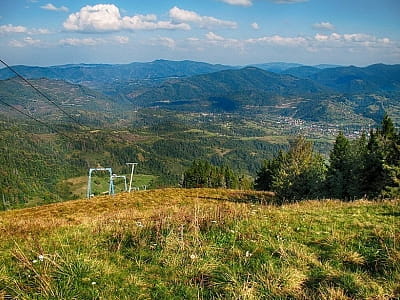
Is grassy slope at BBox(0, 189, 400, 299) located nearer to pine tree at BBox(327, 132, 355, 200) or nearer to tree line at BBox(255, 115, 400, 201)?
tree line at BBox(255, 115, 400, 201)

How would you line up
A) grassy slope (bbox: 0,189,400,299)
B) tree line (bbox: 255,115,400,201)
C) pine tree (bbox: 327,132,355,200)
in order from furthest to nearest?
1. pine tree (bbox: 327,132,355,200)
2. tree line (bbox: 255,115,400,201)
3. grassy slope (bbox: 0,189,400,299)

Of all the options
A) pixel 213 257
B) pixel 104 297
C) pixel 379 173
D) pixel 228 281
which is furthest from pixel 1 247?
pixel 379 173

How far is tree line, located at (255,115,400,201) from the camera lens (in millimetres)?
33069

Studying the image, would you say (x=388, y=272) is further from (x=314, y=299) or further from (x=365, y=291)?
(x=314, y=299)

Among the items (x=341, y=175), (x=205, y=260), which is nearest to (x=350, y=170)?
(x=341, y=175)

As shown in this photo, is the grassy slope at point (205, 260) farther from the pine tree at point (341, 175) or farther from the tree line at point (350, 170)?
the pine tree at point (341, 175)

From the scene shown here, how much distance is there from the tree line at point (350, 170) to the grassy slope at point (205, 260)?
25.7 metres

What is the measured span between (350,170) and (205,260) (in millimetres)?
35896

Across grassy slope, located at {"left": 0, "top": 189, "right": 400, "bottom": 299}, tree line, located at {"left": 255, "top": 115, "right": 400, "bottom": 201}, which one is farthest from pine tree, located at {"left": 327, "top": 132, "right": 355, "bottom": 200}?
grassy slope, located at {"left": 0, "top": 189, "right": 400, "bottom": 299}

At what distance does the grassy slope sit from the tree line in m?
25.7

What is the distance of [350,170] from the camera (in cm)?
3791

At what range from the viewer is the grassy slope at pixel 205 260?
5238 millimetres

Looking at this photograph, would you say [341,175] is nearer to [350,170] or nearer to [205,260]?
[350,170]

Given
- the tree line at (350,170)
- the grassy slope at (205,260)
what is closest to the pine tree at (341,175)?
the tree line at (350,170)
